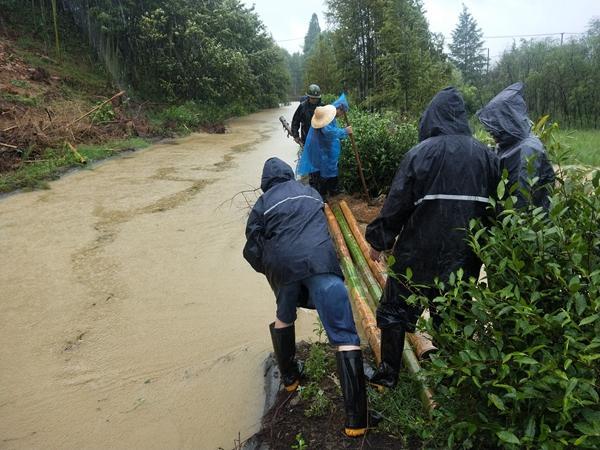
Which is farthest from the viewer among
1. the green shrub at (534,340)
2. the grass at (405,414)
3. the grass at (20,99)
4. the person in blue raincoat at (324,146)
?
the grass at (20,99)

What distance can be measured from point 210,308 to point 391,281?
8.45 ft

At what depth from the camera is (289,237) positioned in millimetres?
2832

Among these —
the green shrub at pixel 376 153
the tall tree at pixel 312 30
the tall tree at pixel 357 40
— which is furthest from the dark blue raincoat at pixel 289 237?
the tall tree at pixel 312 30

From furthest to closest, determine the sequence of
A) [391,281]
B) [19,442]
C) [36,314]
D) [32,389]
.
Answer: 1. [36,314]
2. [32,389]
3. [19,442]
4. [391,281]

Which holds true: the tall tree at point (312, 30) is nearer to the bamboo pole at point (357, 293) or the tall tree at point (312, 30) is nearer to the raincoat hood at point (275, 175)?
the bamboo pole at point (357, 293)

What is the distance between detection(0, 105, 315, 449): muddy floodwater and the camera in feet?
10.8

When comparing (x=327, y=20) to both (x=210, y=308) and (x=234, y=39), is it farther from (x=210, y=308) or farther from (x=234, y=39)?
(x=210, y=308)

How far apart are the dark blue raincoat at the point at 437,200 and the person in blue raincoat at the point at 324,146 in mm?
3655

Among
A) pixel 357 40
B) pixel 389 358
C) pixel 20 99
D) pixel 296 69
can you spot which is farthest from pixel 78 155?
pixel 296 69

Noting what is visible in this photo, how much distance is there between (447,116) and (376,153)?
14.2 ft

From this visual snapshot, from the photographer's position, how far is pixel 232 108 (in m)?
27.1

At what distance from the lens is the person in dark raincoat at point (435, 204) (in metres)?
2.58

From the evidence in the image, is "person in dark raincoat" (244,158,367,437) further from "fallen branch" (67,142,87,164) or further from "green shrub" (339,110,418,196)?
"fallen branch" (67,142,87,164)

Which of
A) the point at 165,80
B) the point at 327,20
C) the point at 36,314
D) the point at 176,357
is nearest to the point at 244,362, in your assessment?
the point at 176,357
